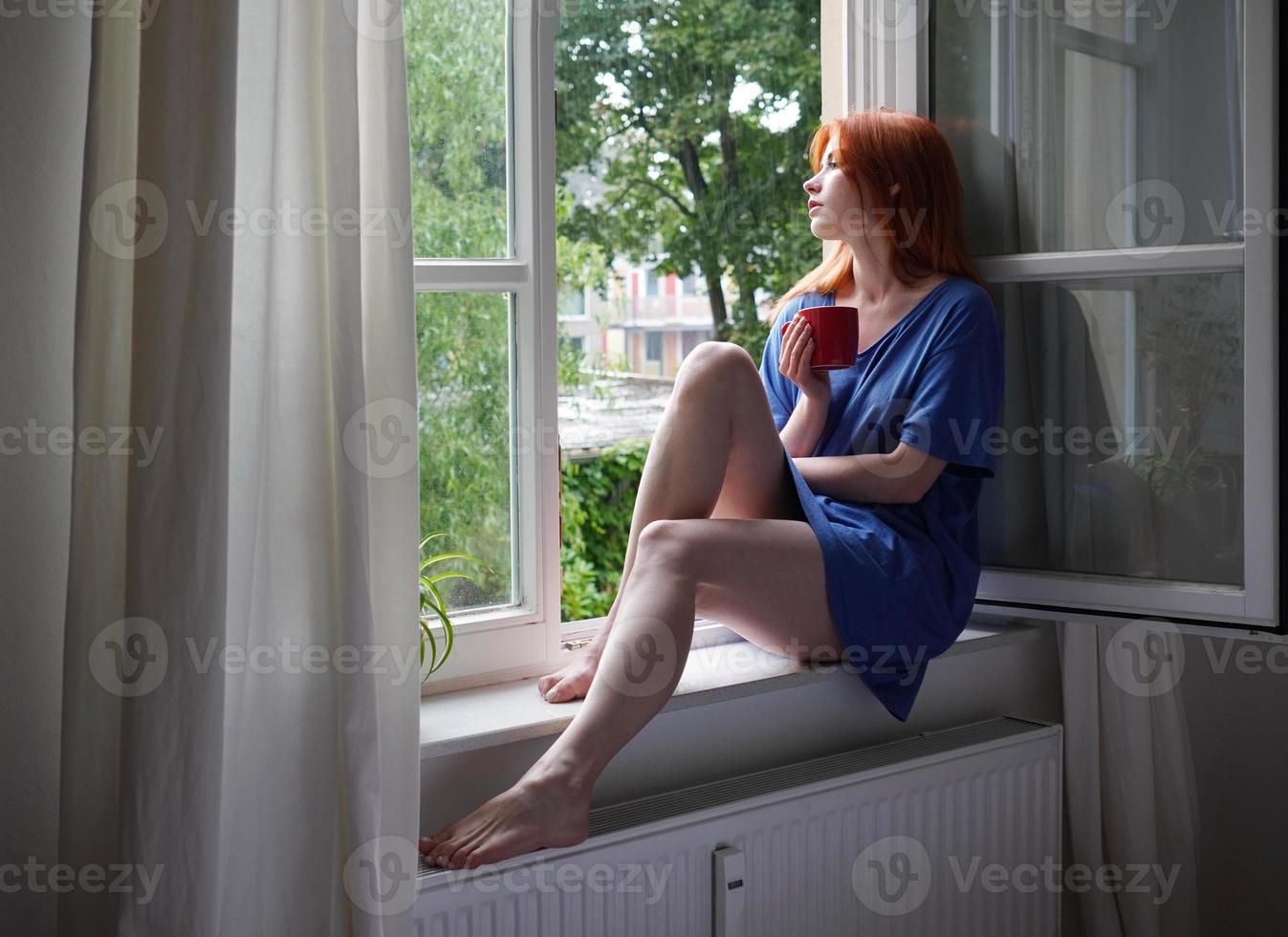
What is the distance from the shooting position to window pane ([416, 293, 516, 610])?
1.70 meters

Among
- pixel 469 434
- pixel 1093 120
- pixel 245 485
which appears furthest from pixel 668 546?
pixel 1093 120

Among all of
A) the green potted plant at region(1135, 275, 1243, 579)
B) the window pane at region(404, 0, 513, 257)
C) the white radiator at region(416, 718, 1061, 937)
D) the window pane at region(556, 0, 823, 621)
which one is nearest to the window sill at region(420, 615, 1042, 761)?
the white radiator at region(416, 718, 1061, 937)

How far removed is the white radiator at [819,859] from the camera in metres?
1.46

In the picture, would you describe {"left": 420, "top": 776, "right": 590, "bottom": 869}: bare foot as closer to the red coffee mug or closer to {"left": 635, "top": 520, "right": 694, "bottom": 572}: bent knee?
{"left": 635, "top": 520, "right": 694, "bottom": 572}: bent knee

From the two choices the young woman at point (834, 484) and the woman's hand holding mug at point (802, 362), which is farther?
the woman's hand holding mug at point (802, 362)

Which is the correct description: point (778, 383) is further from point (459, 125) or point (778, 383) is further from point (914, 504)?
point (459, 125)

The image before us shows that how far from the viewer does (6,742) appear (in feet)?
4.12

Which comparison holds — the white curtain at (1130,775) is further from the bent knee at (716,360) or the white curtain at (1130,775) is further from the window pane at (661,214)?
the window pane at (661,214)

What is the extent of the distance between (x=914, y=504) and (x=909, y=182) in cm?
53

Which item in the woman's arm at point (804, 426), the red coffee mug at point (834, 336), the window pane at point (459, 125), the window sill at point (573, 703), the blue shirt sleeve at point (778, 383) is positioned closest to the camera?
the window sill at point (573, 703)

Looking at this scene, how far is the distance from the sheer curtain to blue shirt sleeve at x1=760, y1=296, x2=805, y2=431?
1.24 ft

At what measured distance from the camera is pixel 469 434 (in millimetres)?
1740

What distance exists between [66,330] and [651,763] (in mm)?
941

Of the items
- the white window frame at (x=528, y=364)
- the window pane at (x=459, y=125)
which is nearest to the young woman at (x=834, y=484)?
the white window frame at (x=528, y=364)
